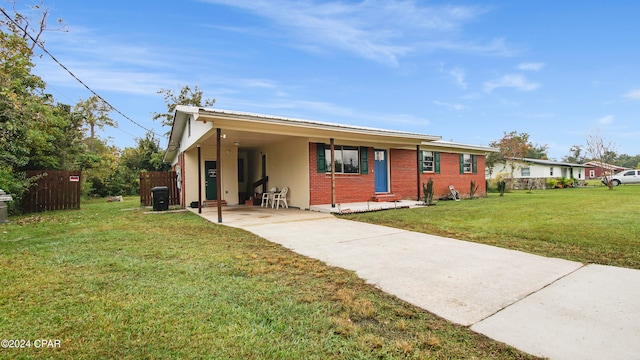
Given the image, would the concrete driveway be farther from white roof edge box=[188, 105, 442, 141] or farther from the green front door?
the green front door

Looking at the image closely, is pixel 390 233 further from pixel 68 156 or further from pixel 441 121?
pixel 441 121

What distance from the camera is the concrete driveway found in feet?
7.73

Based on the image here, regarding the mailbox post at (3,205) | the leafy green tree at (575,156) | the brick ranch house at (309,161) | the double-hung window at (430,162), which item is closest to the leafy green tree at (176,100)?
the brick ranch house at (309,161)

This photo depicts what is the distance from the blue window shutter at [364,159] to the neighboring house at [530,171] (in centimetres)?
2105

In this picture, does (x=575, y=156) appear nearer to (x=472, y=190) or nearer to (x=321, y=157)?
(x=472, y=190)

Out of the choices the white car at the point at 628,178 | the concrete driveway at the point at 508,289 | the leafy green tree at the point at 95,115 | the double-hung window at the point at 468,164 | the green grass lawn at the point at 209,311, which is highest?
the leafy green tree at the point at 95,115

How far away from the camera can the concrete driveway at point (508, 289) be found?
2.36m

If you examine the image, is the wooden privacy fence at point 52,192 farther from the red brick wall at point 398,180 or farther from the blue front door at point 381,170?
the blue front door at point 381,170

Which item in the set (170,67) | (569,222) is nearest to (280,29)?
(170,67)

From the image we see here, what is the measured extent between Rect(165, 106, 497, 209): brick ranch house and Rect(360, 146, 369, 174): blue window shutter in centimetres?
4

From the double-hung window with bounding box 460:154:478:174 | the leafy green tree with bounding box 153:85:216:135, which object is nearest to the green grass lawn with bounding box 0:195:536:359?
the double-hung window with bounding box 460:154:478:174

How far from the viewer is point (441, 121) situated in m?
29.7

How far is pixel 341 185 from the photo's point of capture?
40.1 feet

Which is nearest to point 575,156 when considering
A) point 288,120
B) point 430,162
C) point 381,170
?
point 430,162
